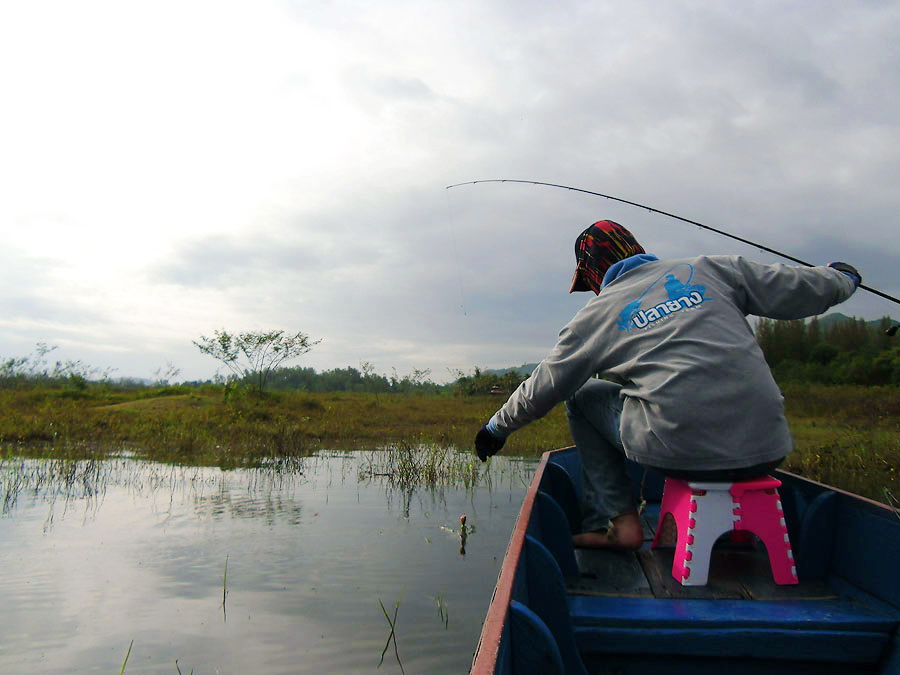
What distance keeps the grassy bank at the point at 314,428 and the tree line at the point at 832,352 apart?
6.80ft

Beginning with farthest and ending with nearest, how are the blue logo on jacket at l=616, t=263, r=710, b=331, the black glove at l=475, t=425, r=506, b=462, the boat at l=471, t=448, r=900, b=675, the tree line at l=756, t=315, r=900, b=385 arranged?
the tree line at l=756, t=315, r=900, b=385
the black glove at l=475, t=425, r=506, b=462
the blue logo on jacket at l=616, t=263, r=710, b=331
the boat at l=471, t=448, r=900, b=675

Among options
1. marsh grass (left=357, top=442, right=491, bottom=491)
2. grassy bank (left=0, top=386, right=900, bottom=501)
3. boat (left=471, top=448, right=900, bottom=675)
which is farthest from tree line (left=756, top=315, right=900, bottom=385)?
boat (left=471, top=448, right=900, bottom=675)

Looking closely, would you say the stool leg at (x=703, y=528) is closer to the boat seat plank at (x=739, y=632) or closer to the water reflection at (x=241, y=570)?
the boat seat plank at (x=739, y=632)

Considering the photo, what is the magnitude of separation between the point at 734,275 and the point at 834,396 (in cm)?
1655

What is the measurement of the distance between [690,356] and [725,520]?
560 millimetres

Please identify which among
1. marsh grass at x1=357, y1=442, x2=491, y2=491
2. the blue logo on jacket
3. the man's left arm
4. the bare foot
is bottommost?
marsh grass at x1=357, y1=442, x2=491, y2=491

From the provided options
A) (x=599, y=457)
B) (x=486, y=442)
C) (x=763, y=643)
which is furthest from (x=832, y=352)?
(x=763, y=643)

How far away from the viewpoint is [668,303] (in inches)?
76.6

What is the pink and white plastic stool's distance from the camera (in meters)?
1.94

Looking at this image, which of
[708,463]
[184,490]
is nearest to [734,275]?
[708,463]

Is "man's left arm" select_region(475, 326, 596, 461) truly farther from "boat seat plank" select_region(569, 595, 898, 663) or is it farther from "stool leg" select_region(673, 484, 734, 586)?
"boat seat plank" select_region(569, 595, 898, 663)

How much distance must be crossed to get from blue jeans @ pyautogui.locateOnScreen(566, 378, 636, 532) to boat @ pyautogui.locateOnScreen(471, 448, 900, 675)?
0.71 ft

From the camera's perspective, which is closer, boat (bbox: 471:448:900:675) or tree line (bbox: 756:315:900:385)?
boat (bbox: 471:448:900:675)

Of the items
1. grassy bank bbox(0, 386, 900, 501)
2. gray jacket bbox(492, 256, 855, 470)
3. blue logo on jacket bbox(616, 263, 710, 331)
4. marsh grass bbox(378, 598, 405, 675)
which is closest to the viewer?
gray jacket bbox(492, 256, 855, 470)
